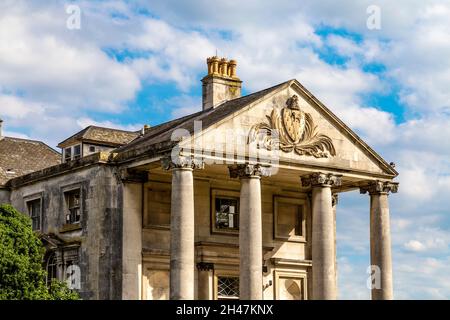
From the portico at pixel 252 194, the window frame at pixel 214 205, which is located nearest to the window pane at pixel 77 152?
the portico at pixel 252 194

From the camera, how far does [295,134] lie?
4766 centimetres

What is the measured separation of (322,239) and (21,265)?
48.2 ft

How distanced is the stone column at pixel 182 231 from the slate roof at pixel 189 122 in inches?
57.0

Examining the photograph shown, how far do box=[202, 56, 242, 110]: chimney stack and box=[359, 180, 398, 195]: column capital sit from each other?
28.6 ft

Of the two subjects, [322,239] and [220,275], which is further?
[220,275]

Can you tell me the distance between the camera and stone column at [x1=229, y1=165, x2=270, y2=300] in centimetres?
4422

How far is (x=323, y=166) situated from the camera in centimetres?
4847

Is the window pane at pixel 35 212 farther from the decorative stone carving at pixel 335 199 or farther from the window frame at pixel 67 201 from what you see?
the decorative stone carving at pixel 335 199

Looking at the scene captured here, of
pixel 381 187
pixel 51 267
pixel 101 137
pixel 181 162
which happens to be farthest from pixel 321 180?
pixel 51 267

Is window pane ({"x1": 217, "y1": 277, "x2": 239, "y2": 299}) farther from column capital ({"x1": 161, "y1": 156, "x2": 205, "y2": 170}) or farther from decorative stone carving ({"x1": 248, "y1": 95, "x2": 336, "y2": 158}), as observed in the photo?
column capital ({"x1": 161, "y1": 156, "x2": 205, "y2": 170})

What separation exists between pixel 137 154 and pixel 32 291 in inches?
326

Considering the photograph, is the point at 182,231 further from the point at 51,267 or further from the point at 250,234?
the point at 51,267
